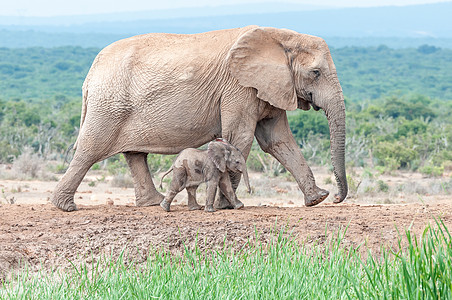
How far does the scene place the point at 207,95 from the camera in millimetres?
7656

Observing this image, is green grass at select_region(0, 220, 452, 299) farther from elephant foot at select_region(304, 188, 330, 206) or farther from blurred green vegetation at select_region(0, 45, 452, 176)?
blurred green vegetation at select_region(0, 45, 452, 176)

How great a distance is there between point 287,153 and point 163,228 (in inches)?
82.9

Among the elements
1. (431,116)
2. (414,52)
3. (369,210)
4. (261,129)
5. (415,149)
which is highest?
(261,129)

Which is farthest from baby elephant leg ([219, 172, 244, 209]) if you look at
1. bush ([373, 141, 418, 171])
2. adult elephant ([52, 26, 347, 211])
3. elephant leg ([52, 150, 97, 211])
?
bush ([373, 141, 418, 171])

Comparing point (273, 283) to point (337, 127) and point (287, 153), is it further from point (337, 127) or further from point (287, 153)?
point (287, 153)

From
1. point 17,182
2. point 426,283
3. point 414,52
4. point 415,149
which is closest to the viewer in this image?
point 426,283

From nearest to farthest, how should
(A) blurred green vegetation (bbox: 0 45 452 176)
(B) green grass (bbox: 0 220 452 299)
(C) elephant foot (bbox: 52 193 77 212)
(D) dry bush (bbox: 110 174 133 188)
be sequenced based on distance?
1. (B) green grass (bbox: 0 220 452 299)
2. (C) elephant foot (bbox: 52 193 77 212)
3. (D) dry bush (bbox: 110 174 133 188)
4. (A) blurred green vegetation (bbox: 0 45 452 176)

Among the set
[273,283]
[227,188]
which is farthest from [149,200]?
[273,283]

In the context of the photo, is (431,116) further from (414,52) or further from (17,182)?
(414,52)

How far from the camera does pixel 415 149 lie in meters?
18.8

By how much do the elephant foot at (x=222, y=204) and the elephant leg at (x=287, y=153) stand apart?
0.75 meters

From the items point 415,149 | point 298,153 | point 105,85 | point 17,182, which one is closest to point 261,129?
point 298,153

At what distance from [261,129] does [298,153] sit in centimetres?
47

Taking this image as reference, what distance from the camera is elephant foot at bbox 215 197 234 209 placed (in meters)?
7.73
